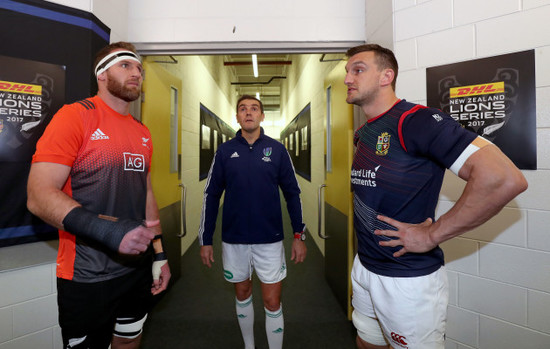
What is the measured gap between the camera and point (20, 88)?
136 centimetres

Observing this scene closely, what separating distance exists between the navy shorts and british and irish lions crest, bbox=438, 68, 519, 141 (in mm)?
1894

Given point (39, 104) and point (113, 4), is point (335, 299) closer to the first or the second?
point (39, 104)

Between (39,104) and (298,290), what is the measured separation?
100 inches

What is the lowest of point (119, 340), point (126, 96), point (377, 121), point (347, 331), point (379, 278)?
point (347, 331)

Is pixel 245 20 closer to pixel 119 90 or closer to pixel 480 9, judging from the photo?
pixel 119 90

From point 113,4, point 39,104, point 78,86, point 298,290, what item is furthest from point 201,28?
point 298,290

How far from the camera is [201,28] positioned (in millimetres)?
2008

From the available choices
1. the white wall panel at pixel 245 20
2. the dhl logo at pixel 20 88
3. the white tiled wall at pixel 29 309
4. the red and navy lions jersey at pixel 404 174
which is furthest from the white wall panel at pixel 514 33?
the white tiled wall at pixel 29 309

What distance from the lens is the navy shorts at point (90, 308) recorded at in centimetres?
109

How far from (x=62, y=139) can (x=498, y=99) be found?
2.03 m

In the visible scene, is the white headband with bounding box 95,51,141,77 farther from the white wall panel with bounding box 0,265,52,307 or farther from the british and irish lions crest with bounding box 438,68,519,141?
the british and irish lions crest with bounding box 438,68,519,141

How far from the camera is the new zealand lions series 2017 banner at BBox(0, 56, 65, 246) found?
4.35ft

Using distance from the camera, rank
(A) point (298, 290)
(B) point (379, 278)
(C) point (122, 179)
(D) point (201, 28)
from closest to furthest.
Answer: (B) point (379, 278) → (C) point (122, 179) → (D) point (201, 28) → (A) point (298, 290)

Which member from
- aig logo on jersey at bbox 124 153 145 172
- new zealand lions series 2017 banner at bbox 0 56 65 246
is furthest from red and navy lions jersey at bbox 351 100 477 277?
new zealand lions series 2017 banner at bbox 0 56 65 246
